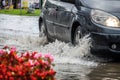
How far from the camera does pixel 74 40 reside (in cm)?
946

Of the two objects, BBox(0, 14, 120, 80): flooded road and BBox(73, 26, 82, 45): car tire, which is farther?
BBox(73, 26, 82, 45): car tire

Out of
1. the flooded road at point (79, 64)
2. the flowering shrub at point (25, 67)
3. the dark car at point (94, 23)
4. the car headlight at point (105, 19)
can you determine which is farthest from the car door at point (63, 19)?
the flowering shrub at point (25, 67)

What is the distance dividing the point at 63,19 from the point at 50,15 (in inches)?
42.7

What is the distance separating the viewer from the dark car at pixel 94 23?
8477 mm

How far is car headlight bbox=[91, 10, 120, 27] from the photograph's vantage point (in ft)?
27.9

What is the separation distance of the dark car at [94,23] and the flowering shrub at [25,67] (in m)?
3.76

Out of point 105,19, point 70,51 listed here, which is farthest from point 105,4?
point 70,51

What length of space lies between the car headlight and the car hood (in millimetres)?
112

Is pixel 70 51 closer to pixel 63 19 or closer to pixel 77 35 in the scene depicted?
pixel 77 35

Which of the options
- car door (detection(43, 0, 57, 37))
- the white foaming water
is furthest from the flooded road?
car door (detection(43, 0, 57, 37))

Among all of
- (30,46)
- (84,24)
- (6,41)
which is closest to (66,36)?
(84,24)

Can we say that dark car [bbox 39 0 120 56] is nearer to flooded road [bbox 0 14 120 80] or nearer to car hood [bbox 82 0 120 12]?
car hood [bbox 82 0 120 12]

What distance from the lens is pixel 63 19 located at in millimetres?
9891

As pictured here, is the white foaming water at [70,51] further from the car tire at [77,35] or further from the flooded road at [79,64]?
the car tire at [77,35]
